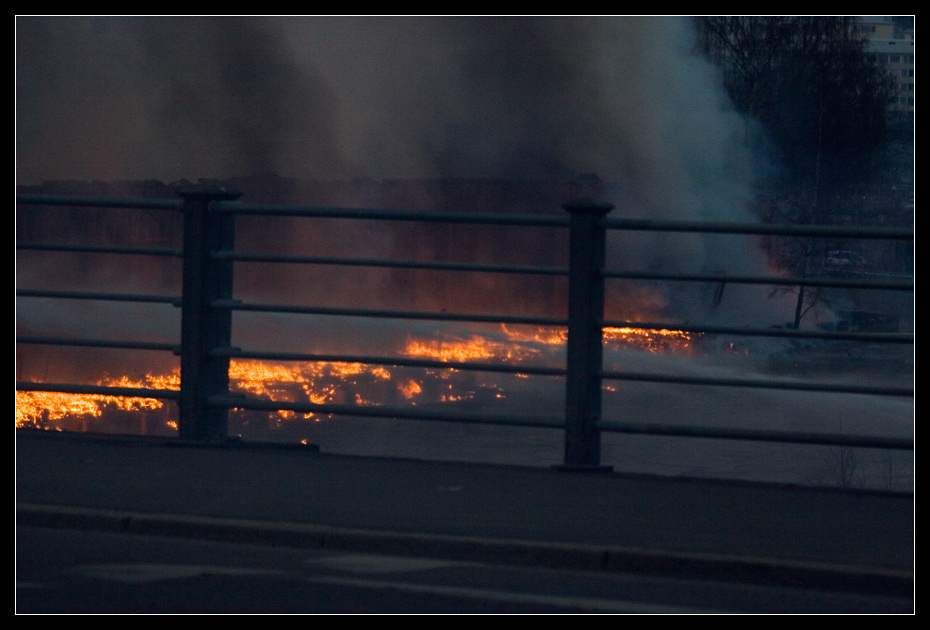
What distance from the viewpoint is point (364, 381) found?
107m

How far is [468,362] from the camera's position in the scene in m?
8.52

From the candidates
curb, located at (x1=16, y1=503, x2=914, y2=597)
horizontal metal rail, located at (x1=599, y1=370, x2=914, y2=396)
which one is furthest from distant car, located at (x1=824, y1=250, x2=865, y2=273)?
curb, located at (x1=16, y1=503, x2=914, y2=597)

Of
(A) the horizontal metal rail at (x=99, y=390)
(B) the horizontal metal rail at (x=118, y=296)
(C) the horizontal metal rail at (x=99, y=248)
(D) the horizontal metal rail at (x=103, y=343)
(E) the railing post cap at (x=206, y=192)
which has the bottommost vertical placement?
(A) the horizontal metal rail at (x=99, y=390)

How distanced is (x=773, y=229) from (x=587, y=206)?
0.92m

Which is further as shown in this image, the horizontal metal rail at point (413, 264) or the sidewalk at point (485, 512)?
the horizontal metal rail at point (413, 264)

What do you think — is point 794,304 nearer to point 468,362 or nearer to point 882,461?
point 882,461

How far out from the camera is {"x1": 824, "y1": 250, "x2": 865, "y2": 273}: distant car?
61019 mm

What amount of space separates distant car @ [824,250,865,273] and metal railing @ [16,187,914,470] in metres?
52.5

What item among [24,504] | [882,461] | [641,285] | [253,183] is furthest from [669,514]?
[882,461]

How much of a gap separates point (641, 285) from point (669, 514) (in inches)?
2784

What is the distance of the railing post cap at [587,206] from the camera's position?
8.26 m

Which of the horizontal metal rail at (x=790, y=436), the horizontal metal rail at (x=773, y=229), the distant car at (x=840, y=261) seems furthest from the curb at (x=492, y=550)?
the distant car at (x=840, y=261)

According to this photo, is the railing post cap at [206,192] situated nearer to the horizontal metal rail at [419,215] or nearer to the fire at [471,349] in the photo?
the horizontal metal rail at [419,215]

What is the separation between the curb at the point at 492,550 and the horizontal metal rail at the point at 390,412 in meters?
1.55
